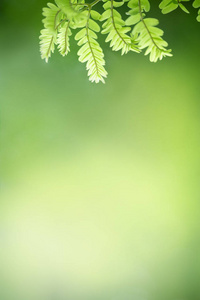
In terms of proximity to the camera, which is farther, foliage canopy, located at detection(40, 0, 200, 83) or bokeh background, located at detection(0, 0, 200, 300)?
bokeh background, located at detection(0, 0, 200, 300)

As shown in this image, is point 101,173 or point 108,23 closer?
point 108,23

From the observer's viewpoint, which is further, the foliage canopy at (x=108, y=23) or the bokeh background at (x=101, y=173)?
the bokeh background at (x=101, y=173)

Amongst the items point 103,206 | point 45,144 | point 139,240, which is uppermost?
point 45,144

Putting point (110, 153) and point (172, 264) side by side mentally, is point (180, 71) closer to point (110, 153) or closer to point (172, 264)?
point (110, 153)

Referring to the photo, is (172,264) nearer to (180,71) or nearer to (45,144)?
(45,144)

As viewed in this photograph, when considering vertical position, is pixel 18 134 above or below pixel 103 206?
above

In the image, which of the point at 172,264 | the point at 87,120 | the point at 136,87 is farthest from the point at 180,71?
the point at 172,264

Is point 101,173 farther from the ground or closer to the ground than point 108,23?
closer to the ground
